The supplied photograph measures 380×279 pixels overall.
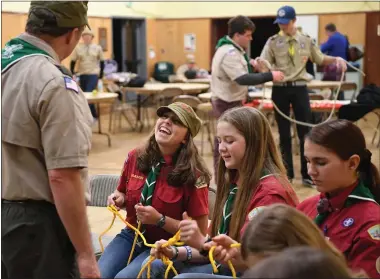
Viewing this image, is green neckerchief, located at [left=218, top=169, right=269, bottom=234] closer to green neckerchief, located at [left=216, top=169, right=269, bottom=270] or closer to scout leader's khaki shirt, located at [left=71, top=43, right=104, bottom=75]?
green neckerchief, located at [left=216, top=169, right=269, bottom=270]

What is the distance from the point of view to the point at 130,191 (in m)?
2.82

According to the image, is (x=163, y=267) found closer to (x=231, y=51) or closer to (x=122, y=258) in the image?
(x=122, y=258)

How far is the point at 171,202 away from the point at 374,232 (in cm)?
105

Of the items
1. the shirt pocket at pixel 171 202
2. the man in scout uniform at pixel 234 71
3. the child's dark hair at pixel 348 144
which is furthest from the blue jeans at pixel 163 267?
the man in scout uniform at pixel 234 71

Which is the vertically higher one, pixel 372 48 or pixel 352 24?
pixel 352 24

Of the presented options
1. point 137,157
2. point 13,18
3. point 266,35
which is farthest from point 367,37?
point 137,157

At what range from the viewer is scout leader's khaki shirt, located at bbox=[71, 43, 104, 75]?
10.5 meters

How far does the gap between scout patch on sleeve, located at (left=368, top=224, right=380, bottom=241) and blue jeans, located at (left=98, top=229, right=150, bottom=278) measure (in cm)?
105

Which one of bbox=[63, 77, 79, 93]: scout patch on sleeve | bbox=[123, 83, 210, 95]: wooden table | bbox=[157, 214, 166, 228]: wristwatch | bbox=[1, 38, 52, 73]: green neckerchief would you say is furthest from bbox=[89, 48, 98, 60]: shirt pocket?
bbox=[63, 77, 79, 93]: scout patch on sleeve

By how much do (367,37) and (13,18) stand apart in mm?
7203

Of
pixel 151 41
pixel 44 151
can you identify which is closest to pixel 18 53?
pixel 44 151

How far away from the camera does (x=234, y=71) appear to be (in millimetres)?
5219

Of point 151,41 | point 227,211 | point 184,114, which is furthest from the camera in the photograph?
point 151,41

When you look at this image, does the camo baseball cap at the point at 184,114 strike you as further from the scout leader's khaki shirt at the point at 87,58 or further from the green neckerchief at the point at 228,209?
the scout leader's khaki shirt at the point at 87,58
